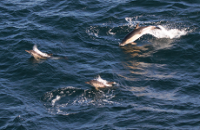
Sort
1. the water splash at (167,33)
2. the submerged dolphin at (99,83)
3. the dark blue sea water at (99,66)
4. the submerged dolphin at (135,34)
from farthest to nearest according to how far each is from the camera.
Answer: the water splash at (167,33), the submerged dolphin at (135,34), the submerged dolphin at (99,83), the dark blue sea water at (99,66)

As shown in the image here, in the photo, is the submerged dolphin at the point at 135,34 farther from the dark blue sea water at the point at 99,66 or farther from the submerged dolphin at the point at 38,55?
the submerged dolphin at the point at 38,55

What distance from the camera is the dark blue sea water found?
9.57m

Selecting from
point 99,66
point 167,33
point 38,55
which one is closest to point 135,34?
point 167,33

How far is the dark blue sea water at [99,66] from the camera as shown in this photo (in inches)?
377

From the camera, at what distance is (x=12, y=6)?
19.5m

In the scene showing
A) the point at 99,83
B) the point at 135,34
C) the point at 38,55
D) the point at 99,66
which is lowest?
the point at 99,83

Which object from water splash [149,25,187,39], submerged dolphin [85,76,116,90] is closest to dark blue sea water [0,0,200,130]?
water splash [149,25,187,39]

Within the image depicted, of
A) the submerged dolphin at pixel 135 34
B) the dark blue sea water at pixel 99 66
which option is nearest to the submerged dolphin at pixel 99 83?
the dark blue sea water at pixel 99 66

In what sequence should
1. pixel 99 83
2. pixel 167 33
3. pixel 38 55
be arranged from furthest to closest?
pixel 167 33 → pixel 38 55 → pixel 99 83

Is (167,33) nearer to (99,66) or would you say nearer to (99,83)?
(99,66)

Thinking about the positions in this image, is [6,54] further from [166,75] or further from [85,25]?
[166,75]

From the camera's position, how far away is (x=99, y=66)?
12.7 meters

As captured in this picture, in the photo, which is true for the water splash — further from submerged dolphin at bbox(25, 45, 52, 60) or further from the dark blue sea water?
submerged dolphin at bbox(25, 45, 52, 60)

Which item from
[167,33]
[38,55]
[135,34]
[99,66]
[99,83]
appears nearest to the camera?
[99,83]
